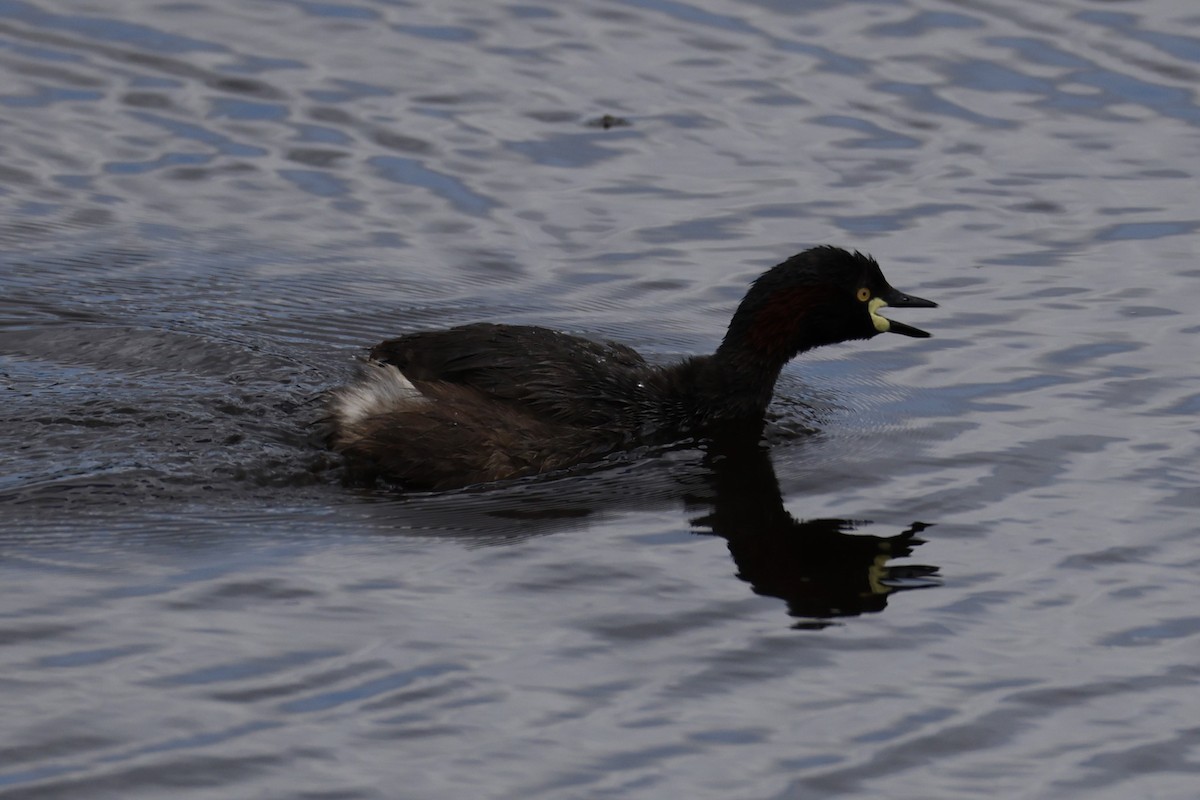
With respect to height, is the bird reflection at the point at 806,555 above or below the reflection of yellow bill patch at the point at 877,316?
below

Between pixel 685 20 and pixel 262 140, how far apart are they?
3749mm

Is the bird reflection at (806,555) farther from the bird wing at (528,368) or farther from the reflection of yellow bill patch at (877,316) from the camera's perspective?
the reflection of yellow bill patch at (877,316)

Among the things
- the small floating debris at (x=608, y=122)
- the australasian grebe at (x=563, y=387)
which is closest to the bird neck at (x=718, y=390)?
the australasian grebe at (x=563, y=387)

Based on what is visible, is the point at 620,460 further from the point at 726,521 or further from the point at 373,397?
the point at 373,397

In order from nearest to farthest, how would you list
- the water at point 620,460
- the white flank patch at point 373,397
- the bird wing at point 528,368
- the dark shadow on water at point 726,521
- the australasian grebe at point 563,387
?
the water at point 620,460
the dark shadow on water at point 726,521
the australasian grebe at point 563,387
the white flank patch at point 373,397
the bird wing at point 528,368

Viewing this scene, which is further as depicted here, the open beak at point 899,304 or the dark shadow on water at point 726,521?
the open beak at point 899,304

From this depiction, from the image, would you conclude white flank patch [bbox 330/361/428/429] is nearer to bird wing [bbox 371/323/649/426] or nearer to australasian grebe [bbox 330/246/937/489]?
australasian grebe [bbox 330/246/937/489]

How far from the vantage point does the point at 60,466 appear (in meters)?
8.02

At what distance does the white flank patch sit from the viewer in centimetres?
842

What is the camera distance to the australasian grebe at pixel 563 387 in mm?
8289

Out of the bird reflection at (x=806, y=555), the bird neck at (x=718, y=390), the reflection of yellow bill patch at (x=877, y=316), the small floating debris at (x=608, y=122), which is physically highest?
the small floating debris at (x=608, y=122)

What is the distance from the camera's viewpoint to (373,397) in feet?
27.9

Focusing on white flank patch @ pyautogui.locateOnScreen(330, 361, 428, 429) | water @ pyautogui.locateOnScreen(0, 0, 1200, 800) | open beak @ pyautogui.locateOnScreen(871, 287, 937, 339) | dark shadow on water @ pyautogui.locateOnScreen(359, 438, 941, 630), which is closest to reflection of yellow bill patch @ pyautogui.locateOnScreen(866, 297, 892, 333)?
open beak @ pyautogui.locateOnScreen(871, 287, 937, 339)

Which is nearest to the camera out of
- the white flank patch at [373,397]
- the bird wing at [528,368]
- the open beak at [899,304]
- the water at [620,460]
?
the water at [620,460]
